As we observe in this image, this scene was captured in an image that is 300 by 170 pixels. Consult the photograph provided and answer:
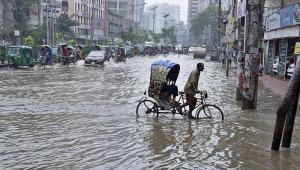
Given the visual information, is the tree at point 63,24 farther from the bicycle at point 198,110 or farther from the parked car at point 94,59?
the bicycle at point 198,110

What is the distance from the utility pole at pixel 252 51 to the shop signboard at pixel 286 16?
1192 cm

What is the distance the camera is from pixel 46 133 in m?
11.0

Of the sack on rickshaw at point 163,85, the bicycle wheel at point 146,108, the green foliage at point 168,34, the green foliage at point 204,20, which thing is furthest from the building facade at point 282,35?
the green foliage at point 168,34

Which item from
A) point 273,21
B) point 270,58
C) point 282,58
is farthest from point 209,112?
point 270,58

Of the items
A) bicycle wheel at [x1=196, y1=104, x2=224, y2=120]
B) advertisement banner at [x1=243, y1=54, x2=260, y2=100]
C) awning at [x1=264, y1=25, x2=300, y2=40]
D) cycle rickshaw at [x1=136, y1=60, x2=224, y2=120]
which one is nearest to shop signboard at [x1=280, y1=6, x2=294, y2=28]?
awning at [x1=264, y1=25, x2=300, y2=40]

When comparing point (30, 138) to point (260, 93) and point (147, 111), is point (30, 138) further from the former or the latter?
point (260, 93)

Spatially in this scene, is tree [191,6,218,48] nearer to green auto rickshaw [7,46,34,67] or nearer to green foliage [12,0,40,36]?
green foliage [12,0,40,36]

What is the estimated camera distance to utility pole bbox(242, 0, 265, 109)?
1562cm

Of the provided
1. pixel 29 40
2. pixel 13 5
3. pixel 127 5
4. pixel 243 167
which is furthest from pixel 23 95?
pixel 127 5

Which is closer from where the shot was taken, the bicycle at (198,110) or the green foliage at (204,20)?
the bicycle at (198,110)

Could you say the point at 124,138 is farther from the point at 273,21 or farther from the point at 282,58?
the point at 273,21

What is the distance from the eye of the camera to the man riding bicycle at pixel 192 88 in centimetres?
1302

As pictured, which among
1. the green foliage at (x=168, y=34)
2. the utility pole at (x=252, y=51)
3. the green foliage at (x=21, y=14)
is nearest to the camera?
the utility pole at (x=252, y=51)

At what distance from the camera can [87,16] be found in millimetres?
105688
